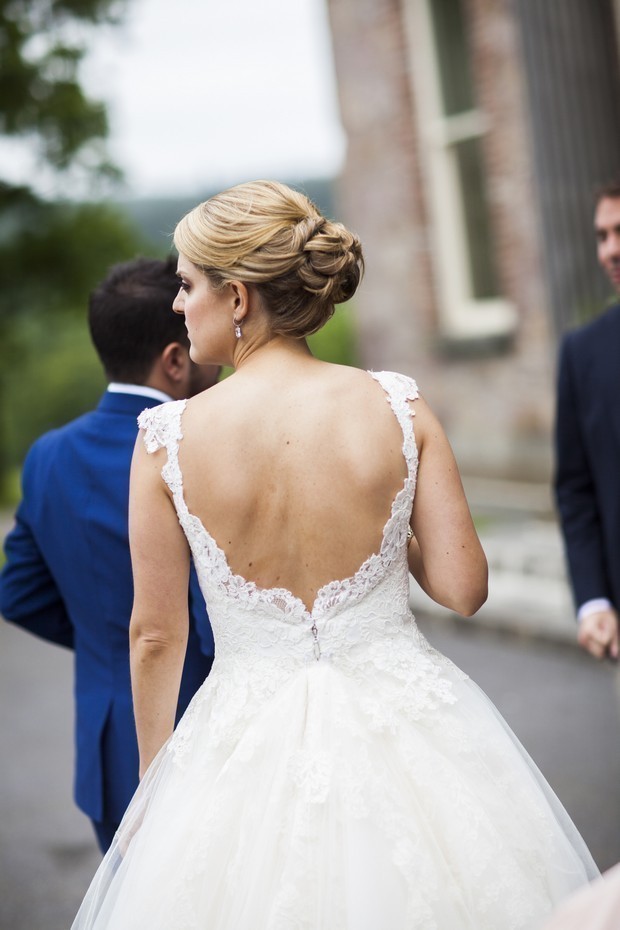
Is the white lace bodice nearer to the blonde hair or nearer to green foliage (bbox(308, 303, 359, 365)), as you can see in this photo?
the blonde hair

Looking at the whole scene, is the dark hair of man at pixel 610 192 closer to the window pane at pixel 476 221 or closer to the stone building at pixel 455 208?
the stone building at pixel 455 208

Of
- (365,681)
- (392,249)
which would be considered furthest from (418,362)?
(365,681)

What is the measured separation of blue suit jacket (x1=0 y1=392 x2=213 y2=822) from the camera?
281 centimetres

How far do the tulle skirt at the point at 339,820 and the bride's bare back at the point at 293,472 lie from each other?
26cm

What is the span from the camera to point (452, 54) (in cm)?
988

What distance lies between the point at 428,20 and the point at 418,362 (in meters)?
3.07

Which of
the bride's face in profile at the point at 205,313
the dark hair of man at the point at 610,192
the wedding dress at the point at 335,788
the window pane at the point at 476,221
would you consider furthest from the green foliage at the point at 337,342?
the wedding dress at the point at 335,788

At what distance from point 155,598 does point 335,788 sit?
525 mm

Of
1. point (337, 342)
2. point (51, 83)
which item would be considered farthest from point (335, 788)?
point (337, 342)

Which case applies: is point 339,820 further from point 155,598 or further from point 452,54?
point 452,54

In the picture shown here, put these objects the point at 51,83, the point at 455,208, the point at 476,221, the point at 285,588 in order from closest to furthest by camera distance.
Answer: the point at 285,588 < the point at 476,221 < the point at 455,208 < the point at 51,83

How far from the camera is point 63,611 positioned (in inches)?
123

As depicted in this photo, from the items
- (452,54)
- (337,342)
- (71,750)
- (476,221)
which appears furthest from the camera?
(337,342)

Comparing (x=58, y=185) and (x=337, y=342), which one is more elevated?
(x=58, y=185)
